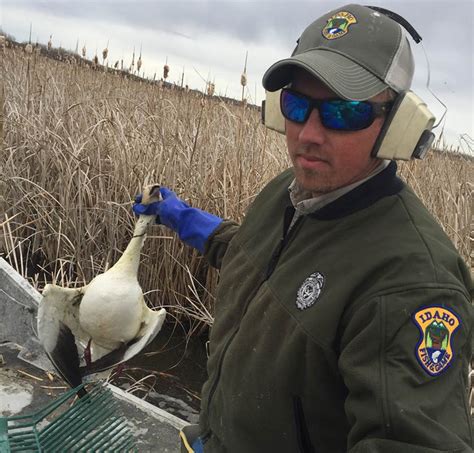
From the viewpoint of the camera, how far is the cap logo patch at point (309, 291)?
103cm

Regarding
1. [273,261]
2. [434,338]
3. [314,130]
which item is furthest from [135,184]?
[434,338]

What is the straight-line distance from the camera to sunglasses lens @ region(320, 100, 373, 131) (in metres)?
1.02

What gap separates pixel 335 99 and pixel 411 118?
0.52 ft

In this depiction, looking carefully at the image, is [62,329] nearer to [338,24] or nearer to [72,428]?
[72,428]

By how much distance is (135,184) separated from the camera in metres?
3.04

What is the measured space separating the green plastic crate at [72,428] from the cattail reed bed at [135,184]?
0.91 meters

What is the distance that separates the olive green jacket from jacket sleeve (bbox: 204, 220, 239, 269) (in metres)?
0.31

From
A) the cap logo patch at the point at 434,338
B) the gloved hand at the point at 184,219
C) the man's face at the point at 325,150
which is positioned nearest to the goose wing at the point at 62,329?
the gloved hand at the point at 184,219

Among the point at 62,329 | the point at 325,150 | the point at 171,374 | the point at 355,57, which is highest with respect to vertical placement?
the point at 355,57

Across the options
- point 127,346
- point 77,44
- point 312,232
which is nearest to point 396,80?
point 312,232

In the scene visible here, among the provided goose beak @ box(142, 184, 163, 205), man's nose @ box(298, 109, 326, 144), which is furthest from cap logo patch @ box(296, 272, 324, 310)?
goose beak @ box(142, 184, 163, 205)

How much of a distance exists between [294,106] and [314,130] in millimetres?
83

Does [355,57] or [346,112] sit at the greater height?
[355,57]

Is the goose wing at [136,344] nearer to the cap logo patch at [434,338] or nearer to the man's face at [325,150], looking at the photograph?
the man's face at [325,150]
